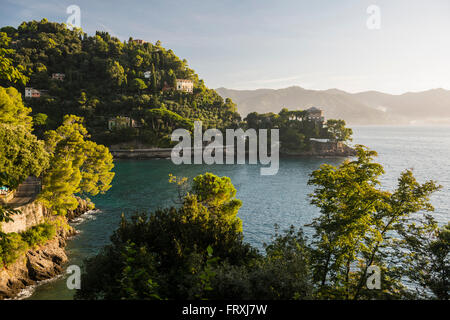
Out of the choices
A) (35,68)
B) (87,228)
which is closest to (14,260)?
(87,228)

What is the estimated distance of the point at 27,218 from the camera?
911 inches

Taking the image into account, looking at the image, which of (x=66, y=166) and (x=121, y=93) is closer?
(x=66, y=166)

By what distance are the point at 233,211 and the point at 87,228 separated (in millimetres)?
18654

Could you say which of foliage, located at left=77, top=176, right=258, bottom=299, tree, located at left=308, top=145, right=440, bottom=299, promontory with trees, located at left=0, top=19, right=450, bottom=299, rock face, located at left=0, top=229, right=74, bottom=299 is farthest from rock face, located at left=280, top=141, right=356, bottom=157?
foliage, located at left=77, top=176, right=258, bottom=299

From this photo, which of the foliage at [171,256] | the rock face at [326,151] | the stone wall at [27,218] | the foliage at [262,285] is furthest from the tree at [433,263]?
the rock face at [326,151]

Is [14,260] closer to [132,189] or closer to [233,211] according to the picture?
[233,211]

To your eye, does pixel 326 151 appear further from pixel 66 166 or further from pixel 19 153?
pixel 19 153

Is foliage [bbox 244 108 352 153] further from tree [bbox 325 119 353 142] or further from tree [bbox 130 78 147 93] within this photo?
tree [bbox 130 78 147 93]

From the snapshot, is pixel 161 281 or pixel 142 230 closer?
pixel 161 281

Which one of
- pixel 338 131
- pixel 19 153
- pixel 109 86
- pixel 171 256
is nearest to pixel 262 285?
pixel 171 256

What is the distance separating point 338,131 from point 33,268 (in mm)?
116255

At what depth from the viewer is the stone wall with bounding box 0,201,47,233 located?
21253 millimetres

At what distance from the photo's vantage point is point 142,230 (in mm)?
13734

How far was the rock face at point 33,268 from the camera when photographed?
19.0 m
